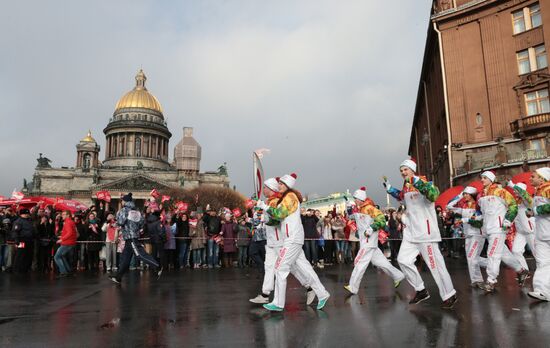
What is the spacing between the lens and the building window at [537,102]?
25.6 meters

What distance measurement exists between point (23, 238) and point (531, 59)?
95.2 feet

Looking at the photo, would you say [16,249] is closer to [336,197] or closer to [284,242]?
[284,242]

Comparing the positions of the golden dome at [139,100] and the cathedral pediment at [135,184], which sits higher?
the golden dome at [139,100]

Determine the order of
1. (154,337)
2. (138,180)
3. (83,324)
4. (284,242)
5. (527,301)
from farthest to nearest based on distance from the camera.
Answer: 1. (138,180)
2. (527,301)
3. (284,242)
4. (83,324)
5. (154,337)

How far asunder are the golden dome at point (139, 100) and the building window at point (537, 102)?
79.9 metres

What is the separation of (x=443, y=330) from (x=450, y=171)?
1060 inches

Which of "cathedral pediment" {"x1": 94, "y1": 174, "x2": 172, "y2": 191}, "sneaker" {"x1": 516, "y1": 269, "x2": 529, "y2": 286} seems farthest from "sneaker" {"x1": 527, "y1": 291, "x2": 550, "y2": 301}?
"cathedral pediment" {"x1": 94, "y1": 174, "x2": 172, "y2": 191}

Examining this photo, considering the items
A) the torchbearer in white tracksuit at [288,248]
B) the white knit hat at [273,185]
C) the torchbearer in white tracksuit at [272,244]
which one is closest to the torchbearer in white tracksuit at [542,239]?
the torchbearer in white tracksuit at [288,248]

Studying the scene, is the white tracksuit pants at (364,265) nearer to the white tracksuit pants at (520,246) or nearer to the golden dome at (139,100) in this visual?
the white tracksuit pants at (520,246)

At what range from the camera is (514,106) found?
2675 centimetres

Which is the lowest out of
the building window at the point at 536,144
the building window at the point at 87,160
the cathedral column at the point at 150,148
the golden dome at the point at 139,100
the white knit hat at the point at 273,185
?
the white knit hat at the point at 273,185

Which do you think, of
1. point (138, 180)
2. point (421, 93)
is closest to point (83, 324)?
point (421, 93)

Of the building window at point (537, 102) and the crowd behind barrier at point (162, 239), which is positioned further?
the building window at point (537, 102)

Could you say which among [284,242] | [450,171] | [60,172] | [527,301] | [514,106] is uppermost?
[60,172]
